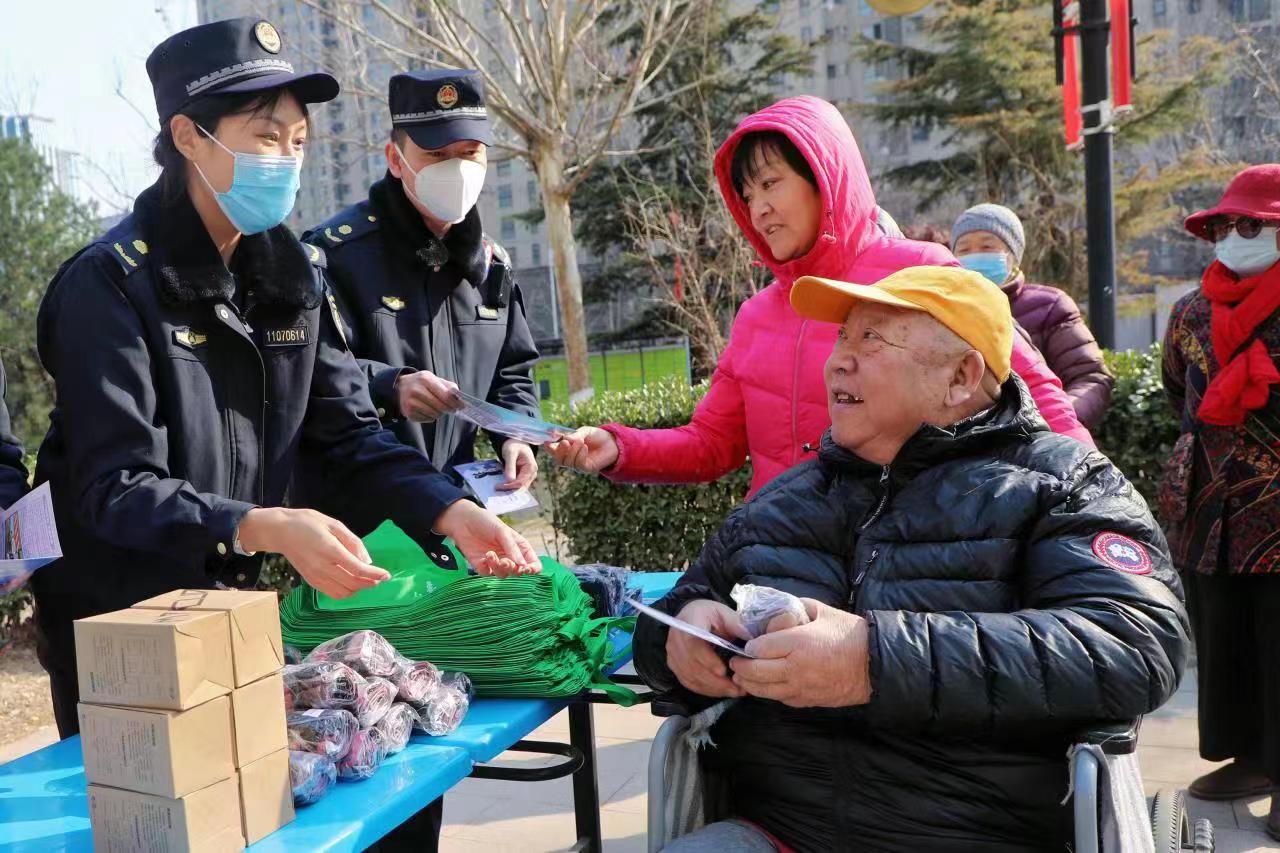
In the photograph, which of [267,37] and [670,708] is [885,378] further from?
[267,37]

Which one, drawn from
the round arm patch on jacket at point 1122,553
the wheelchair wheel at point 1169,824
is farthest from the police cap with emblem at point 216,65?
the wheelchair wheel at point 1169,824

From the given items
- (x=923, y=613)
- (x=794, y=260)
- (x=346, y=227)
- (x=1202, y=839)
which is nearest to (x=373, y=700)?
(x=923, y=613)

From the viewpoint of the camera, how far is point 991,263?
4.66 metres

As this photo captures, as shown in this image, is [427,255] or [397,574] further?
[427,255]

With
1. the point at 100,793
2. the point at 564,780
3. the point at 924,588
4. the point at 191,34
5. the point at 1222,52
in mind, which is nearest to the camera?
the point at 100,793

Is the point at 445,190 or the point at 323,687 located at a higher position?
the point at 445,190

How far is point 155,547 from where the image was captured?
1919 mm

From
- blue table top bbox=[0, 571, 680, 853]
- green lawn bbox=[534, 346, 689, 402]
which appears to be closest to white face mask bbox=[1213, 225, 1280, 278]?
blue table top bbox=[0, 571, 680, 853]

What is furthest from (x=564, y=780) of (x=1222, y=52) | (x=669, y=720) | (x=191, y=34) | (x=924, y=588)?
(x=1222, y=52)

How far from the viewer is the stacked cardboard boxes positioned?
1.46 m

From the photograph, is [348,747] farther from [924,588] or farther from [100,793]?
[924,588]

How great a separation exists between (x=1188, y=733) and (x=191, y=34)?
190 inches

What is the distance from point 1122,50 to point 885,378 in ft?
18.3

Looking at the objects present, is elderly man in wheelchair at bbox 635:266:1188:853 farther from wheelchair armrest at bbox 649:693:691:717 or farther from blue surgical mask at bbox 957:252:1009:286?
blue surgical mask at bbox 957:252:1009:286
